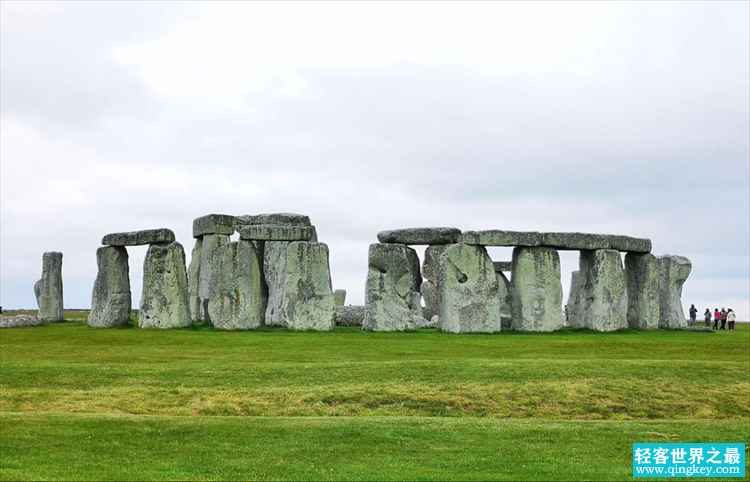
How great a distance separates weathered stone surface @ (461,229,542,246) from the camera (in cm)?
2673

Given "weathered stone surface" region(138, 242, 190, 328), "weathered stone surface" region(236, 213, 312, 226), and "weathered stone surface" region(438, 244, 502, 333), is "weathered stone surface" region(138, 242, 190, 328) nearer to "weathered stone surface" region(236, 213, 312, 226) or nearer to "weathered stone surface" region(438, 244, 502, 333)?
"weathered stone surface" region(236, 213, 312, 226)

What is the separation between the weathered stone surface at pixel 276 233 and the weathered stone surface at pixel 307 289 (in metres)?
0.36

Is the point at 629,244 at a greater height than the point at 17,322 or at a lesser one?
greater

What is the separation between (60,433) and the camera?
40.4 ft

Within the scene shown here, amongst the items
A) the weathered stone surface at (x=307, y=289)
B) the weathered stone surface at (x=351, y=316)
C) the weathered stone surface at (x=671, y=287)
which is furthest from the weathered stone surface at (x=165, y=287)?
the weathered stone surface at (x=671, y=287)

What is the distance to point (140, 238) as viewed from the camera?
28172 mm

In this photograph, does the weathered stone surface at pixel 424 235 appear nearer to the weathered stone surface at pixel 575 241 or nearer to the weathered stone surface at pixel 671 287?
the weathered stone surface at pixel 575 241

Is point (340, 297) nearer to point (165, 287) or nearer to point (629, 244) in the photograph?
point (165, 287)

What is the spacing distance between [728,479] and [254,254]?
18015 mm

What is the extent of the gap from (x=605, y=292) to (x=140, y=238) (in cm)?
1442

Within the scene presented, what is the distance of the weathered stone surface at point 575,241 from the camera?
27203 millimetres

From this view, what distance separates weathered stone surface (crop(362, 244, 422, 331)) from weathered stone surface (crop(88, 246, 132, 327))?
8286 mm

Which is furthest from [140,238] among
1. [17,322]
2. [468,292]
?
[468,292]

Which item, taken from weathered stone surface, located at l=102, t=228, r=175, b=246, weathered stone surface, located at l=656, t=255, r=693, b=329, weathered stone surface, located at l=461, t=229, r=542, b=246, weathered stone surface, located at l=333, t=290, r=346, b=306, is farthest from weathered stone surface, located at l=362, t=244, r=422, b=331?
weathered stone surface, located at l=333, t=290, r=346, b=306
